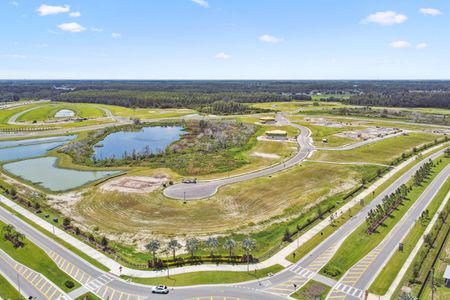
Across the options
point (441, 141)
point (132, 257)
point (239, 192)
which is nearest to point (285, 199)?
A: point (239, 192)

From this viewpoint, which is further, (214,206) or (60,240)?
(214,206)

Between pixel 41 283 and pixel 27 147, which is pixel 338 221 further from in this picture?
pixel 27 147

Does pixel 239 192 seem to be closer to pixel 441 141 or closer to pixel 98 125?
pixel 441 141

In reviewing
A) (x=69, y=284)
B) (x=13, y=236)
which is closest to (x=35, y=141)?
(x=13, y=236)

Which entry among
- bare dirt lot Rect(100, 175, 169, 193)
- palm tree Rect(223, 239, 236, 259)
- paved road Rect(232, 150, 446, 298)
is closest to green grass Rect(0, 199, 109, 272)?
bare dirt lot Rect(100, 175, 169, 193)

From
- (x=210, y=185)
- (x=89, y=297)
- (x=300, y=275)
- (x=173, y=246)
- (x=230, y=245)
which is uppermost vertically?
(x=210, y=185)

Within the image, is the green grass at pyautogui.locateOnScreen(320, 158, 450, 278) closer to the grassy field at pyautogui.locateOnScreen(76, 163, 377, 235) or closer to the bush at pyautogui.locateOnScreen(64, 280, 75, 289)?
the grassy field at pyautogui.locateOnScreen(76, 163, 377, 235)

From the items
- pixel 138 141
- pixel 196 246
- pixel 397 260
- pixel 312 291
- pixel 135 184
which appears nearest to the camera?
pixel 312 291

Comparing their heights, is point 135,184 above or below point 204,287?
above
